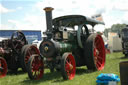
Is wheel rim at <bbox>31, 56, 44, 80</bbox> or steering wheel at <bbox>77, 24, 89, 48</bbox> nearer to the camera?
wheel rim at <bbox>31, 56, 44, 80</bbox>

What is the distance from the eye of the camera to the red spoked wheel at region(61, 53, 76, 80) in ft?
17.9

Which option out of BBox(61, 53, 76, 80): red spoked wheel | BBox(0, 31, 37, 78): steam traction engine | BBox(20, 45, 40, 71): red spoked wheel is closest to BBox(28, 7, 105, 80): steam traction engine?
BBox(61, 53, 76, 80): red spoked wheel

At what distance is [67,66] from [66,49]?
3.07ft

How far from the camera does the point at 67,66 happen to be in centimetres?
575

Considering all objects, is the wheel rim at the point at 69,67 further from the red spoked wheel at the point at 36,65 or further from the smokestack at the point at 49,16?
the smokestack at the point at 49,16

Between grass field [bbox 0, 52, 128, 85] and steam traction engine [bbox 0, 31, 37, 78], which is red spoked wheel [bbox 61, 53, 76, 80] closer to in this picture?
grass field [bbox 0, 52, 128, 85]

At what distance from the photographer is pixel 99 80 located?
181 inches

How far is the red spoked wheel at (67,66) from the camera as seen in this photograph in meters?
5.45

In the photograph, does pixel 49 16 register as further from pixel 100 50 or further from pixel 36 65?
pixel 100 50

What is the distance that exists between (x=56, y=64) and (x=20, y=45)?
320cm

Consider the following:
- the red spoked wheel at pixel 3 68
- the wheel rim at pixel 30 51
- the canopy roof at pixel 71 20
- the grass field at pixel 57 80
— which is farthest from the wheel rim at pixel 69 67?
the red spoked wheel at pixel 3 68

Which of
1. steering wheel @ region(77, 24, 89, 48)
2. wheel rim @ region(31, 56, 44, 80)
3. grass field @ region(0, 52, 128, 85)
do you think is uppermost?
steering wheel @ region(77, 24, 89, 48)

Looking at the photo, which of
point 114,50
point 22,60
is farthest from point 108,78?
point 114,50

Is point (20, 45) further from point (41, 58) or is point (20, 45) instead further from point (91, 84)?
point (91, 84)
